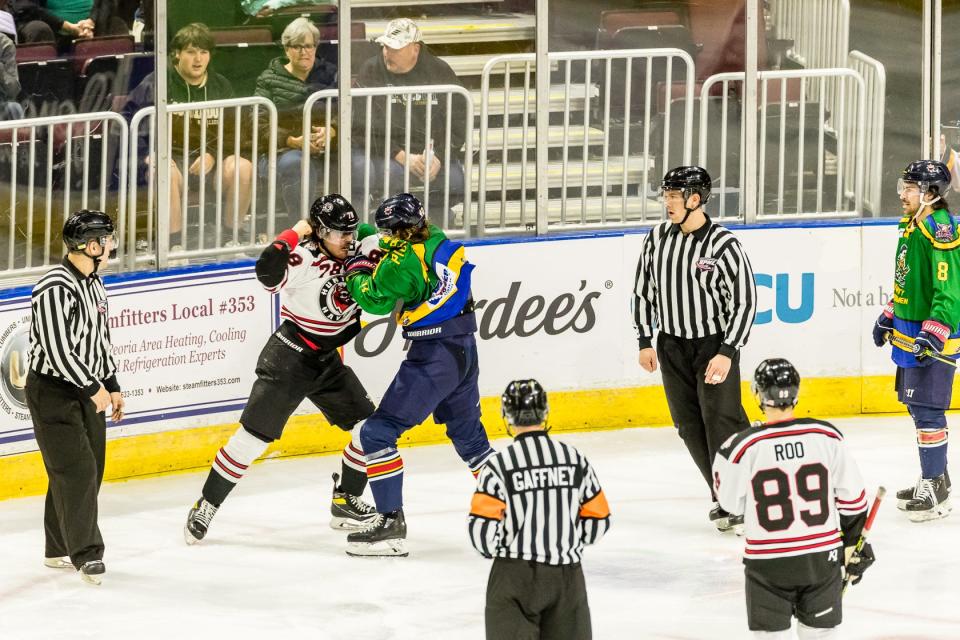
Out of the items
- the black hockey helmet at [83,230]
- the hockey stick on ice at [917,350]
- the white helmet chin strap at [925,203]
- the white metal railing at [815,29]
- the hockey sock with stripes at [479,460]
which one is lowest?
the hockey sock with stripes at [479,460]

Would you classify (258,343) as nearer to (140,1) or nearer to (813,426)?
(140,1)

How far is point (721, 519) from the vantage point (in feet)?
21.4

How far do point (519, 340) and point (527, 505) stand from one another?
161 inches

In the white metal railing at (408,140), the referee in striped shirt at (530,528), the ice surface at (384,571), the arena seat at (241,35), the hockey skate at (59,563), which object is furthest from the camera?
the white metal railing at (408,140)

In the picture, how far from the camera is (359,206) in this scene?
8008mm

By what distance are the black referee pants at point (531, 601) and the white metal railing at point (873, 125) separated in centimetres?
515

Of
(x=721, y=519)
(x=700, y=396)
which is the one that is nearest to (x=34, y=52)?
(x=700, y=396)

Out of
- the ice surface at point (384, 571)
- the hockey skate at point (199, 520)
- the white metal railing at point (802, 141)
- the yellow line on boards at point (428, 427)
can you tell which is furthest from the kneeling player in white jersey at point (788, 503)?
the white metal railing at point (802, 141)

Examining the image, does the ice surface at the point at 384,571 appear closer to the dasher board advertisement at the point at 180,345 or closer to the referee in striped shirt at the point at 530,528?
the dasher board advertisement at the point at 180,345

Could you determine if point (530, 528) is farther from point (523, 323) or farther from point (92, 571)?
point (523, 323)

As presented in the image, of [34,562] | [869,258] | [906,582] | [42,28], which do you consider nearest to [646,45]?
[869,258]

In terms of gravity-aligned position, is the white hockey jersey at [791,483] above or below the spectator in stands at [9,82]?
below

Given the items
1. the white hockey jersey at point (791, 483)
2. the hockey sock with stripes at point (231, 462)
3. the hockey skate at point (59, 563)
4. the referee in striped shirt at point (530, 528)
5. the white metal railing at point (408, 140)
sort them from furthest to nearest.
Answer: the white metal railing at point (408, 140), the hockey sock with stripes at point (231, 462), the hockey skate at point (59, 563), the white hockey jersey at point (791, 483), the referee in striped shirt at point (530, 528)

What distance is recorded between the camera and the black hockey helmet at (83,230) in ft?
18.4
